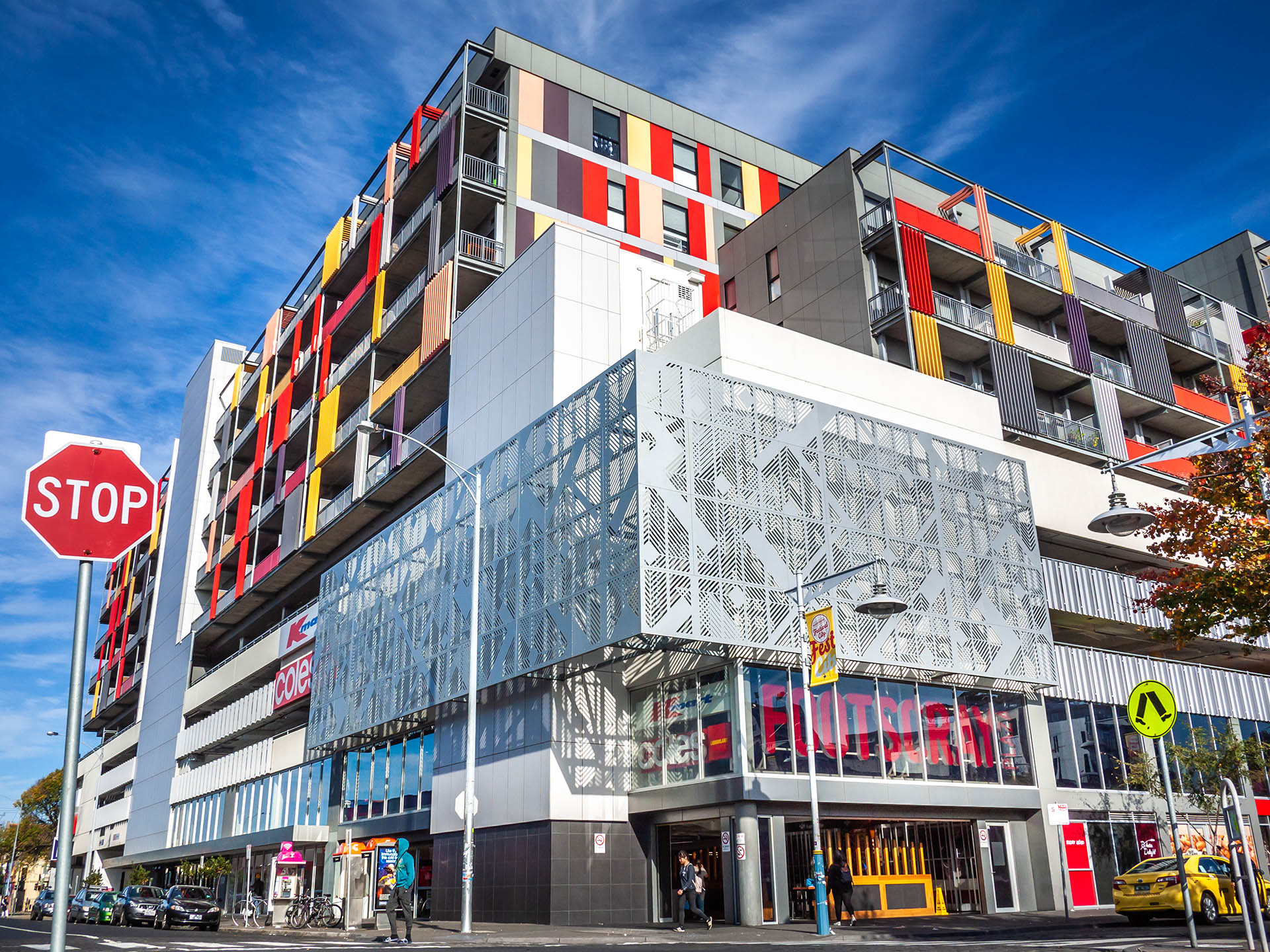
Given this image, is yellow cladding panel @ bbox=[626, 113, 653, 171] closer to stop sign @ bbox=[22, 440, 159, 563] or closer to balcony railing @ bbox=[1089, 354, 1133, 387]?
balcony railing @ bbox=[1089, 354, 1133, 387]

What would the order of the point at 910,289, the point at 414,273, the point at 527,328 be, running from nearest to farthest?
the point at 527,328 < the point at 910,289 < the point at 414,273

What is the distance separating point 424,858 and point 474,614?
583 inches

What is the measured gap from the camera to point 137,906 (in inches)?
1585

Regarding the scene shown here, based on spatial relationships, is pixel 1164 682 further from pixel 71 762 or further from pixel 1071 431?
pixel 71 762

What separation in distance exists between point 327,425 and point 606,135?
19.4 m

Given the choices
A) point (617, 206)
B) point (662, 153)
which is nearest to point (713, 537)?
point (617, 206)

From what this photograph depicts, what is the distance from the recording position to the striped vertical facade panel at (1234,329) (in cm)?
5462

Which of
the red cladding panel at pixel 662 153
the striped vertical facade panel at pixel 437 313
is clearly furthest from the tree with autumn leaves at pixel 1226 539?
the red cladding panel at pixel 662 153

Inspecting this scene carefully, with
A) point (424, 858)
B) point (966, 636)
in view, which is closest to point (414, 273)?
point (424, 858)

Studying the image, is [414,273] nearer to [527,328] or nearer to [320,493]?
[320,493]

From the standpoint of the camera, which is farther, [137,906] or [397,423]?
[397,423]

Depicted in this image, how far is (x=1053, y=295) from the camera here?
146 feet

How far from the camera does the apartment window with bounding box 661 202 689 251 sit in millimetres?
47562

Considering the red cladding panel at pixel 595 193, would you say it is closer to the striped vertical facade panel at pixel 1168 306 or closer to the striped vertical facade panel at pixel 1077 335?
the striped vertical facade panel at pixel 1077 335
